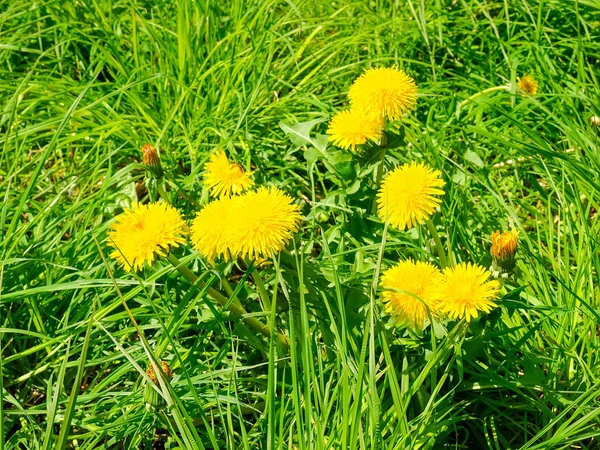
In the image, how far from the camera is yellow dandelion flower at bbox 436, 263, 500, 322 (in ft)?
3.87

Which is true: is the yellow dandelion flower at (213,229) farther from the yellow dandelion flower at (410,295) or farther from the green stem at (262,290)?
the yellow dandelion flower at (410,295)

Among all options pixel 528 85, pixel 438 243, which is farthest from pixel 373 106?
pixel 528 85

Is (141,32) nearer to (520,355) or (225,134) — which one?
(225,134)

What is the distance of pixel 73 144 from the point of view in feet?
7.32

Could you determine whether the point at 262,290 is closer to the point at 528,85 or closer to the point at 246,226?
the point at 246,226

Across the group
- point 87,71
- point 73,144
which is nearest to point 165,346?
point 73,144

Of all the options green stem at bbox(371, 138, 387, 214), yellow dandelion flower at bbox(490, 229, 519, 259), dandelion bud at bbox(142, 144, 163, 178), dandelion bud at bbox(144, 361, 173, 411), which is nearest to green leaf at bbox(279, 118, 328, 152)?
green stem at bbox(371, 138, 387, 214)

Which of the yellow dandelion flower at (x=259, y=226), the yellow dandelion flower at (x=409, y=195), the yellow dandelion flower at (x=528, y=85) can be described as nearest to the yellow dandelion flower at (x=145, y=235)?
the yellow dandelion flower at (x=259, y=226)

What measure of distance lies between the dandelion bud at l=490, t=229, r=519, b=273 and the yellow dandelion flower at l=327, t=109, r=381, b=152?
1.11ft

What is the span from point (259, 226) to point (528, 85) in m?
1.24

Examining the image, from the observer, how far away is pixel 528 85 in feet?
6.89

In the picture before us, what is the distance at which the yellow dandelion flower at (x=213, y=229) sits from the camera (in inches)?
48.4

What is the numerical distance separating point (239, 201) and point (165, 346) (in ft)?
1.65

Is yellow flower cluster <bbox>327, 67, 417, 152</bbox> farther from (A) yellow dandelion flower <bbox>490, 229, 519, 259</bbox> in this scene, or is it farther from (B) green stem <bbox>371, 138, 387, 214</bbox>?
(A) yellow dandelion flower <bbox>490, 229, 519, 259</bbox>
